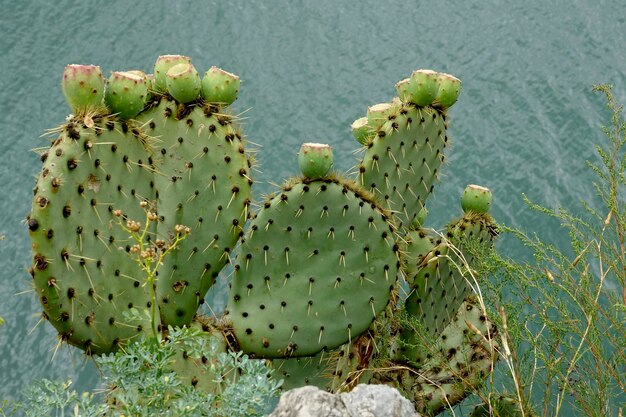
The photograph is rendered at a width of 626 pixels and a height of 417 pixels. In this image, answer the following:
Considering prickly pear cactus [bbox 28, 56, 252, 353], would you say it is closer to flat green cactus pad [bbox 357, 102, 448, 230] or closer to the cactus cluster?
the cactus cluster

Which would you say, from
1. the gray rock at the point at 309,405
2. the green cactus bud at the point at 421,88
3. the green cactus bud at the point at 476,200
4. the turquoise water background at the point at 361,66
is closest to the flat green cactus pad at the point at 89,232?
the gray rock at the point at 309,405

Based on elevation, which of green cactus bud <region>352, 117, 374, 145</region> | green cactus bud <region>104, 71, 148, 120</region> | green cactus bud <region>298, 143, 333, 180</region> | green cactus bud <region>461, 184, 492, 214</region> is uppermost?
green cactus bud <region>104, 71, 148, 120</region>

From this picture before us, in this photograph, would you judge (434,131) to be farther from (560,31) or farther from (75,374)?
(560,31)

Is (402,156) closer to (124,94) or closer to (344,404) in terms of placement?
(124,94)

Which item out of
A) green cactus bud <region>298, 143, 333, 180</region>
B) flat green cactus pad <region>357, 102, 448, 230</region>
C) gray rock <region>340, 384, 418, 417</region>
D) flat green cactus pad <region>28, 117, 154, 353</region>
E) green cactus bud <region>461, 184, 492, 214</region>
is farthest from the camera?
green cactus bud <region>461, 184, 492, 214</region>

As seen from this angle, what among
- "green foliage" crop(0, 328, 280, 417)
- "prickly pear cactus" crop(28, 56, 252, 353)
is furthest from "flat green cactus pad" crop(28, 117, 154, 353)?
"green foliage" crop(0, 328, 280, 417)

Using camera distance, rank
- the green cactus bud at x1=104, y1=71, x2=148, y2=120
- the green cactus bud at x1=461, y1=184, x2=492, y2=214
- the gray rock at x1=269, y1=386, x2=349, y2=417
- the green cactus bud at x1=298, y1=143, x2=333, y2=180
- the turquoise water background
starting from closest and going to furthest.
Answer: the gray rock at x1=269, y1=386, x2=349, y2=417
the green cactus bud at x1=104, y1=71, x2=148, y2=120
the green cactus bud at x1=298, y1=143, x2=333, y2=180
the green cactus bud at x1=461, y1=184, x2=492, y2=214
the turquoise water background

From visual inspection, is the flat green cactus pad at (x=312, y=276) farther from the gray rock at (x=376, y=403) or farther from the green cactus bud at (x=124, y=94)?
the gray rock at (x=376, y=403)
